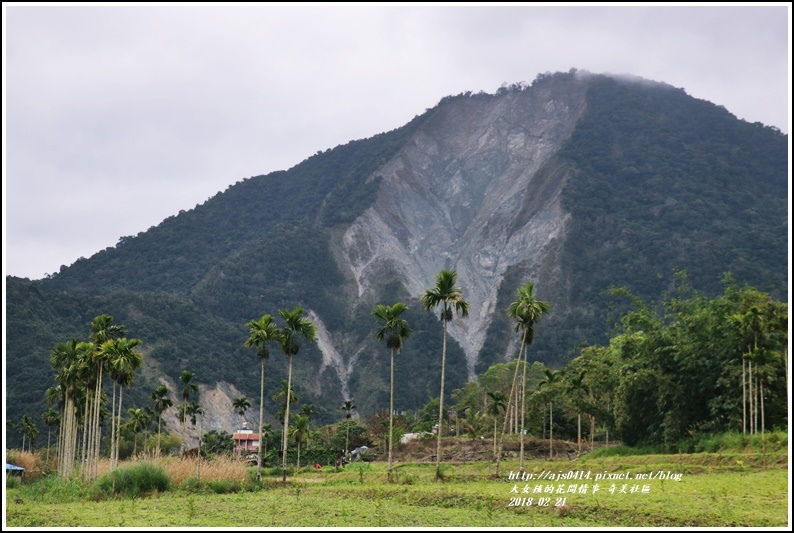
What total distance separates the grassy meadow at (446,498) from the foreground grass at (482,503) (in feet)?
0.16

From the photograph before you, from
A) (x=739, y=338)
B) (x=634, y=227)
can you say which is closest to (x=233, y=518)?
(x=739, y=338)

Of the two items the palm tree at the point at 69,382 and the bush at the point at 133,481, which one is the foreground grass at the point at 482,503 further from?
the palm tree at the point at 69,382

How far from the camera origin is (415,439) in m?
80.4

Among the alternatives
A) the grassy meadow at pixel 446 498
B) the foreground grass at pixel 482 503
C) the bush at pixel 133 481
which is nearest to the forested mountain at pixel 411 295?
the grassy meadow at pixel 446 498

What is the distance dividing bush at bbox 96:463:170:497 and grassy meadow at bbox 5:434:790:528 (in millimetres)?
52

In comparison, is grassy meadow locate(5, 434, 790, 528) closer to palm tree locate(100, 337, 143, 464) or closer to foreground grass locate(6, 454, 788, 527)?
foreground grass locate(6, 454, 788, 527)

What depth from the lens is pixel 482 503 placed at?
28250 mm

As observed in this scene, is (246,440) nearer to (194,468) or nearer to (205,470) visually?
(205,470)

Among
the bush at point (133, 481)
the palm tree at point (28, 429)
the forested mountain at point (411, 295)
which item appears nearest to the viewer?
the bush at point (133, 481)

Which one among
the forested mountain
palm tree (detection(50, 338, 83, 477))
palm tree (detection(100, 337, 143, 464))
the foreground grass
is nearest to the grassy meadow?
the foreground grass

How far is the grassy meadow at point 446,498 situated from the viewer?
78.0 feet

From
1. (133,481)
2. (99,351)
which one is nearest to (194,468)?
(133,481)

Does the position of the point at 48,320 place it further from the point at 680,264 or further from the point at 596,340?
the point at 680,264

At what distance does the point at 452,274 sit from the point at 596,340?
113087 millimetres
